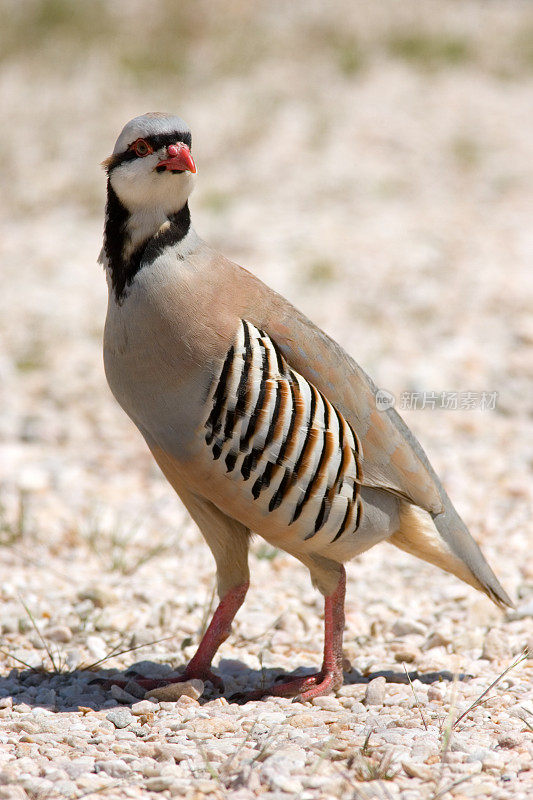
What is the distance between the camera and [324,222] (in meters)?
9.74

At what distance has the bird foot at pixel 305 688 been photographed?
3609 mm

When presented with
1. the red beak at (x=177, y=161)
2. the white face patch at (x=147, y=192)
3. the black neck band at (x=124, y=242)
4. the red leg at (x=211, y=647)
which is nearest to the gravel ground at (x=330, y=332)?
the red leg at (x=211, y=647)

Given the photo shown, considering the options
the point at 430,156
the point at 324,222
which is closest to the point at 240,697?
the point at 324,222

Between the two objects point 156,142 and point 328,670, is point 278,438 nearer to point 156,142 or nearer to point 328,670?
point 328,670

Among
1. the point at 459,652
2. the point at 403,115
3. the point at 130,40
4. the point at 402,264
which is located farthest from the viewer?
the point at 130,40

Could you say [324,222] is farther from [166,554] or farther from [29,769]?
[29,769]

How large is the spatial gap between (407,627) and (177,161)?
2.32 meters

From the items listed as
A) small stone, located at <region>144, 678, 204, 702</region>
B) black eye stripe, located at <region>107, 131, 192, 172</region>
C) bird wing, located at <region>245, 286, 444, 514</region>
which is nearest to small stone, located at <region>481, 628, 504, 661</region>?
bird wing, located at <region>245, 286, 444, 514</region>

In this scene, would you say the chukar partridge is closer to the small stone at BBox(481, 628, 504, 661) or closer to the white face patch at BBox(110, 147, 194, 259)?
the white face patch at BBox(110, 147, 194, 259)

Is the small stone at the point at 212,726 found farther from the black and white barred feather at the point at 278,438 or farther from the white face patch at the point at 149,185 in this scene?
the white face patch at the point at 149,185

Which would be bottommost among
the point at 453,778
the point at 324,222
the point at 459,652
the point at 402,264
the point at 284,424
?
the point at 453,778

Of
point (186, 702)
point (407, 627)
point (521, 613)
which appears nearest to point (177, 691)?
point (186, 702)

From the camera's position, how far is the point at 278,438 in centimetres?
331

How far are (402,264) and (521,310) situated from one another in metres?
1.32
